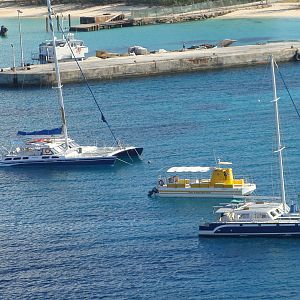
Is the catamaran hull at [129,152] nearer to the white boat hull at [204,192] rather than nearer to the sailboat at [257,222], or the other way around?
the white boat hull at [204,192]

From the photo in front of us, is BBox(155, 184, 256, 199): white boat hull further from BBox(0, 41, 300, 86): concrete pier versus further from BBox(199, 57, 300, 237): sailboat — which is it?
BBox(0, 41, 300, 86): concrete pier

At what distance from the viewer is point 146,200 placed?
69.8 metres

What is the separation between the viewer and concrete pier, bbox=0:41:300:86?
112 meters

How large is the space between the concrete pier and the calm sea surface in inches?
70.5

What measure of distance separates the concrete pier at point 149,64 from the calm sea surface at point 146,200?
1790 millimetres

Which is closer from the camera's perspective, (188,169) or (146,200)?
A: (146,200)

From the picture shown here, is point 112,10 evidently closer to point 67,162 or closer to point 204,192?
point 67,162

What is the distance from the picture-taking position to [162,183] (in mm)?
70875

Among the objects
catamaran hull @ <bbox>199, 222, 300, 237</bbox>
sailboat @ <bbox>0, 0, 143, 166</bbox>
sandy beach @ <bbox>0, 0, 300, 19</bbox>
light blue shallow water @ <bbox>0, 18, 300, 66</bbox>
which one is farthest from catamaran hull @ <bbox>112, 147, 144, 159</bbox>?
sandy beach @ <bbox>0, 0, 300, 19</bbox>

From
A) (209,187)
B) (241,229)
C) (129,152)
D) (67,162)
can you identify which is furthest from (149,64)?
(241,229)

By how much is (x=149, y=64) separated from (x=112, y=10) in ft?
186

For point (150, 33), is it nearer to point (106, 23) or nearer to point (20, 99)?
point (106, 23)

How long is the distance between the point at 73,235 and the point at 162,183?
817 centimetres

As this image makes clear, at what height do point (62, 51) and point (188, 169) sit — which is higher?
point (62, 51)
